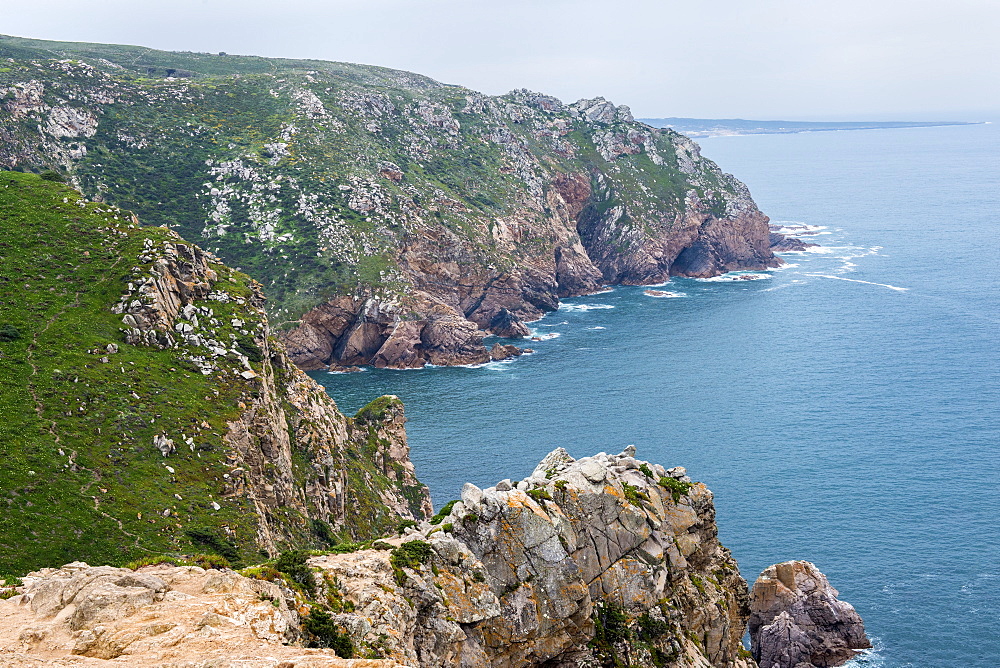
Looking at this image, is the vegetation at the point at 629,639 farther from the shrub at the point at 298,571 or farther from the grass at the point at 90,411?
the grass at the point at 90,411

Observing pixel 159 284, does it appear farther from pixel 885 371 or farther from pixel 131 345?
pixel 885 371

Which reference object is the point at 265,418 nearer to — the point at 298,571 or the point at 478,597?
the point at 478,597

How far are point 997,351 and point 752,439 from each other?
72.3 m

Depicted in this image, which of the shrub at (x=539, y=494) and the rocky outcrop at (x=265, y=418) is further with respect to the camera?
the rocky outcrop at (x=265, y=418)

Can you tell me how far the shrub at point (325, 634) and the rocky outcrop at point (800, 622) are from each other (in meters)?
59.4

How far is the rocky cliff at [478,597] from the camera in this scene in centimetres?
2517

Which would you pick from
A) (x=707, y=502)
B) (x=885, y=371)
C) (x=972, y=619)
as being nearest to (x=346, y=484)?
(x=707, y=502)

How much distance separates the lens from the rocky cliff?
25.2 meters

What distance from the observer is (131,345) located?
70625mm

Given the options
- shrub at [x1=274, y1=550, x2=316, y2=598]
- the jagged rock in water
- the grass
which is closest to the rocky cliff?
shrub at [x1=274, y1=550, x2=316, y2=598]

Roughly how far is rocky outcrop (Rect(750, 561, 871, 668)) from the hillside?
40.1 meters

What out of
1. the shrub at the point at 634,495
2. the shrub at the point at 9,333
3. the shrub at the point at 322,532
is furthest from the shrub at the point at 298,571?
the shrub at the point at 9,333

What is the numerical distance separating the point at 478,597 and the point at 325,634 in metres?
10.7

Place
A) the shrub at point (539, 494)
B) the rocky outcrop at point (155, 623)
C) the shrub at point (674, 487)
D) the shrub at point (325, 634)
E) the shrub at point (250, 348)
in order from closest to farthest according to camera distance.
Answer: the rocky outcrop at point (155, 623)
the shrub at point (325, 634)
the shrub at point (539, 494)
the shrub at point (674, 487)
the shrub at point (250, 348)
